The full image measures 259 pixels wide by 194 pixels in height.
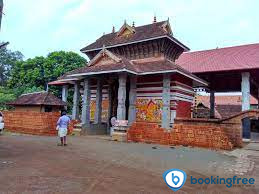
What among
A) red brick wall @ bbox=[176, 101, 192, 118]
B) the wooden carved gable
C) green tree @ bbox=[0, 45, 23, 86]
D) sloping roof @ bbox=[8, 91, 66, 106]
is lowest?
red brick wall @ bbox=[176, 101, 192, 118]

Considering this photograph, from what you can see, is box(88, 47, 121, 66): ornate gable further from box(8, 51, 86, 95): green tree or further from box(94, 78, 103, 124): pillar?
box(8, 51, 86, 95): green tree

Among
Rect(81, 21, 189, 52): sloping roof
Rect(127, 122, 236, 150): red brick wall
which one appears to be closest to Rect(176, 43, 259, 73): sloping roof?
Rect(81, 21, 189, 52): sloping roof

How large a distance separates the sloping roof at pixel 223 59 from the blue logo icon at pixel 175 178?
1204cm

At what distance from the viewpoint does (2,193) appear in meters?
4.49

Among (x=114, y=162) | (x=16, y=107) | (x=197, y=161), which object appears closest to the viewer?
(x=114, y=162)

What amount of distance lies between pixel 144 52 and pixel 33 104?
27.6 ft

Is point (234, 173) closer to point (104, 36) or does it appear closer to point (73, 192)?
point (73, 192)

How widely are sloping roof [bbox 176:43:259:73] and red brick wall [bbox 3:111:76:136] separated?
10.0 metres

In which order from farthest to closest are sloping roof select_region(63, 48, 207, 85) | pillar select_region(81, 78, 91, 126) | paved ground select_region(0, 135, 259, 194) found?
pillar select_region(81, 78, 91, 126) < sloping roof select_region(63, 48, 207, 85) < paved ground select_region(0, 135, 259, 194)

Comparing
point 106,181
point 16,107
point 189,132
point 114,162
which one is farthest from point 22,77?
point 106,181

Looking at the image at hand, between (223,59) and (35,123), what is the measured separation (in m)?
14.0

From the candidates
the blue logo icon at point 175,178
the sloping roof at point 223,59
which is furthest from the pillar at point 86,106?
the blue logo icon at point 175,178

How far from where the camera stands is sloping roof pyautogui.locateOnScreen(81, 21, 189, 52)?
56.2 feet

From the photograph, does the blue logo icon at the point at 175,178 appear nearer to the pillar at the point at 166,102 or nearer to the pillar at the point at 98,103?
the pillar at the point at 166,102
